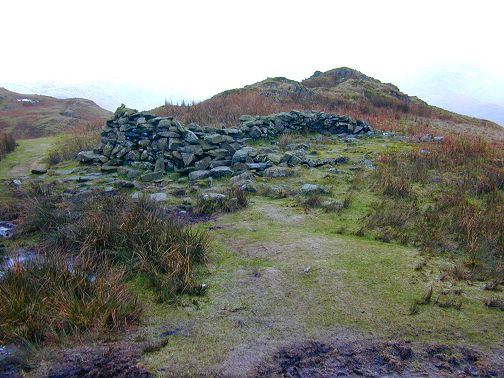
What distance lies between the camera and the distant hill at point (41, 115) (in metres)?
30.7

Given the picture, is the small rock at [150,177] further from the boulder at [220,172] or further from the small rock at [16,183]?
the small rock at [16,183]

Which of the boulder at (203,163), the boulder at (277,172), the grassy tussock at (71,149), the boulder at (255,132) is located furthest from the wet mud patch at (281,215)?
the grassy tussock at (71,149)

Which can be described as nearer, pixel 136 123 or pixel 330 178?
pixel 330 178

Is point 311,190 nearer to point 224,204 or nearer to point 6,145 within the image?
point 224,204

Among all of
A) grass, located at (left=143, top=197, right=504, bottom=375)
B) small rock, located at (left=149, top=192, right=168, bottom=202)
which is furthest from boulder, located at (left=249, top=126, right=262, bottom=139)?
grass, located at (left=143, top=197, right=504, bottom=375)

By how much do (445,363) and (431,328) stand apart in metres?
0.49

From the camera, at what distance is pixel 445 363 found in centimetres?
341

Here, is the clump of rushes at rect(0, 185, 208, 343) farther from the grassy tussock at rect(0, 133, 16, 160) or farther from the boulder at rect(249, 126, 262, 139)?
the grassy tussock at rect(0, 133, 16, 160)

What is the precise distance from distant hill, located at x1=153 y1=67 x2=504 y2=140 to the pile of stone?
12.9 feet

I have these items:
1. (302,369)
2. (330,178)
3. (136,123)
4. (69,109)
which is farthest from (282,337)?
(69,109)

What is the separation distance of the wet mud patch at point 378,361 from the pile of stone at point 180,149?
6.65 meters

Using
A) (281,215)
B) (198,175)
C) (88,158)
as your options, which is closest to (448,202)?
(281,215)

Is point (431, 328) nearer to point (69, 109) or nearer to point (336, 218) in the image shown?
point (336, 218)

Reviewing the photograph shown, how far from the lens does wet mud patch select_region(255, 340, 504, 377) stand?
3303 mm
